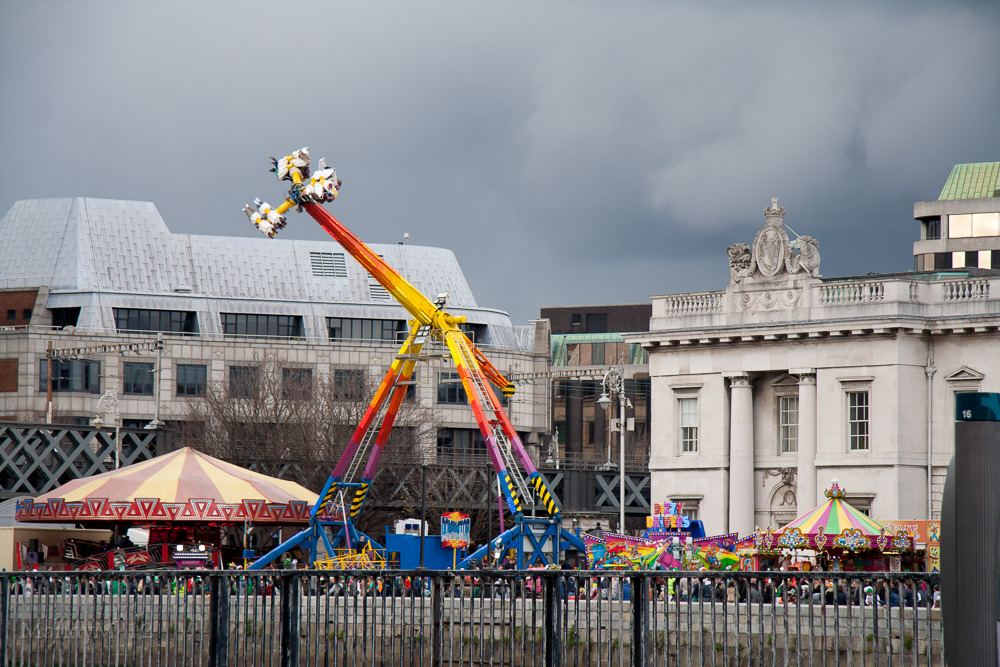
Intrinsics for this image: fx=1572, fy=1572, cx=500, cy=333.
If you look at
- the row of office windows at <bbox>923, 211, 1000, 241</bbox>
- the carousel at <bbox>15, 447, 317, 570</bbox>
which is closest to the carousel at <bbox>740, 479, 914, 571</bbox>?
the carousel at <bbox>15, 447, 317, 570</bbox>

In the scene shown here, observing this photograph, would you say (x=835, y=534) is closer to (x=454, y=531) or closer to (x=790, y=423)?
(x=454, y=531)

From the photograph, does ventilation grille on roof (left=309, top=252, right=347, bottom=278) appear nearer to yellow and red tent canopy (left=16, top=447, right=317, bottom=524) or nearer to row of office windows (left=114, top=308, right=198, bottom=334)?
row of office windows (left=114, top=308, right=198, bottom=334)

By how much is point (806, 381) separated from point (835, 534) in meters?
17.3

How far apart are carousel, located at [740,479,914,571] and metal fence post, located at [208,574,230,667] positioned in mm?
24232

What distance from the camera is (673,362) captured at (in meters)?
59.9

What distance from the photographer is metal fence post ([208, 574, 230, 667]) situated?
17450 mm

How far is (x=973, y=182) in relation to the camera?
111 m

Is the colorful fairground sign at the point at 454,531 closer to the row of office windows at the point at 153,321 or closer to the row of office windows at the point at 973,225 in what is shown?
the row of office windows at the point at 153,321

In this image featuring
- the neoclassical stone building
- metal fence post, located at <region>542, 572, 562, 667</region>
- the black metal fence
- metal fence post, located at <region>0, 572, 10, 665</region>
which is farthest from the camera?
the neoclassical stone building

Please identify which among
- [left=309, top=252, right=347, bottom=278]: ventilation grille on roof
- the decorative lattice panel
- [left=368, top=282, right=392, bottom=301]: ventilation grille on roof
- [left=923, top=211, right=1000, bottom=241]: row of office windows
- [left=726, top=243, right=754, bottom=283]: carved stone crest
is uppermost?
[left=923, top=211, right=1000, bottom=241]: row of office windows

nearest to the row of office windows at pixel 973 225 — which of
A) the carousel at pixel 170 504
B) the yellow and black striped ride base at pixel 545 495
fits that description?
the yellow and black striped ride base at pixel 545 495

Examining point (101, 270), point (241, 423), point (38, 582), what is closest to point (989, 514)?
point (38, 582)

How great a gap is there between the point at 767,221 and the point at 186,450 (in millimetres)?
26019

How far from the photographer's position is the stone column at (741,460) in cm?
5706
